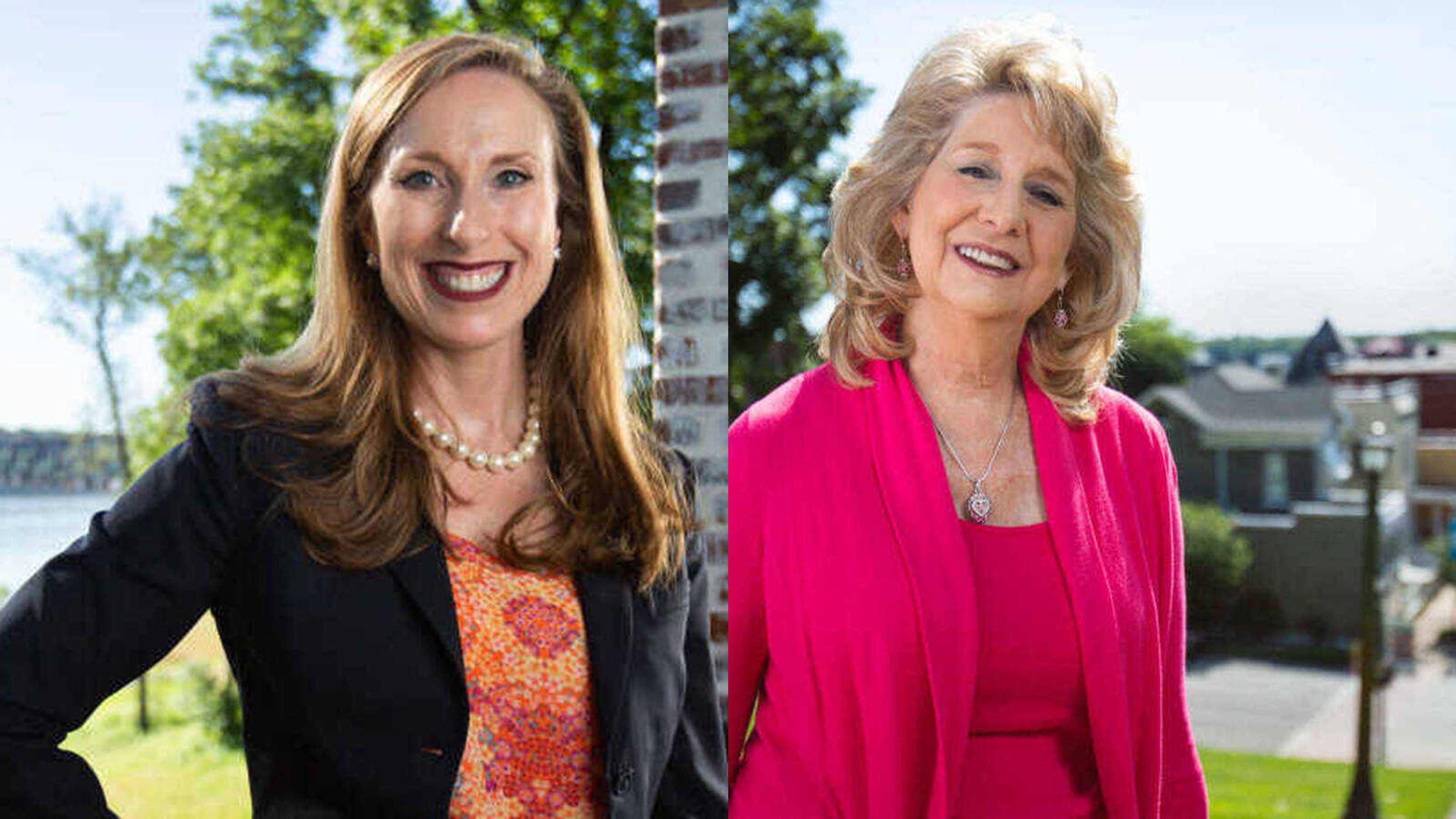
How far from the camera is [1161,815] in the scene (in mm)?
1631

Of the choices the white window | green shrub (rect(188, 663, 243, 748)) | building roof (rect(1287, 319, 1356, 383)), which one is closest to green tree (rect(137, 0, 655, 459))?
green shrub (rect(188, 663, 243, 748))

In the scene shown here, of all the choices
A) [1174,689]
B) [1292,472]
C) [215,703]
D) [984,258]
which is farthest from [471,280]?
[1292,472]

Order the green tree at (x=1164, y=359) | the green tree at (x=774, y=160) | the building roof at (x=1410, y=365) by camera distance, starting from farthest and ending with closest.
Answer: the building roof at (x=1410, y=365)
the green tree at (x=1164, y=359)
the green tree at (x=774, y=160)

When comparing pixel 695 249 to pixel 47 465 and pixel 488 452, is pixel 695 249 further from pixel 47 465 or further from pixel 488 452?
pixel 47 465

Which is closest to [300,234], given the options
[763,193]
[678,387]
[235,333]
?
[235,333]

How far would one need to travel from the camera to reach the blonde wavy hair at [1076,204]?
153 centimetres

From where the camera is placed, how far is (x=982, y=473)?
163 centimetres

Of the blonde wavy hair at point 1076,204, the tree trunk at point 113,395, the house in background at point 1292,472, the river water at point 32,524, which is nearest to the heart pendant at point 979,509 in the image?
the blonde wavy hair at point 1076,204

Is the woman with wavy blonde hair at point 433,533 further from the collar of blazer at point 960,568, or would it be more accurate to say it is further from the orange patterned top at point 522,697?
the collar of blazer at point 960,568

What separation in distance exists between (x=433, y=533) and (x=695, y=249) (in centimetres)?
110

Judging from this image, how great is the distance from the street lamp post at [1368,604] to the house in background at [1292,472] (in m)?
21.4

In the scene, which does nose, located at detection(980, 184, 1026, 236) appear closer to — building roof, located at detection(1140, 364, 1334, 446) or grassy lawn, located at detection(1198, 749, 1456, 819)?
grassy lawn, located at detection(1198, 749, 1456, 819)

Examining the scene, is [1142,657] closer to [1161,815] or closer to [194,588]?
[1161,815]

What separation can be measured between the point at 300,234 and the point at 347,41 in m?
2.59
